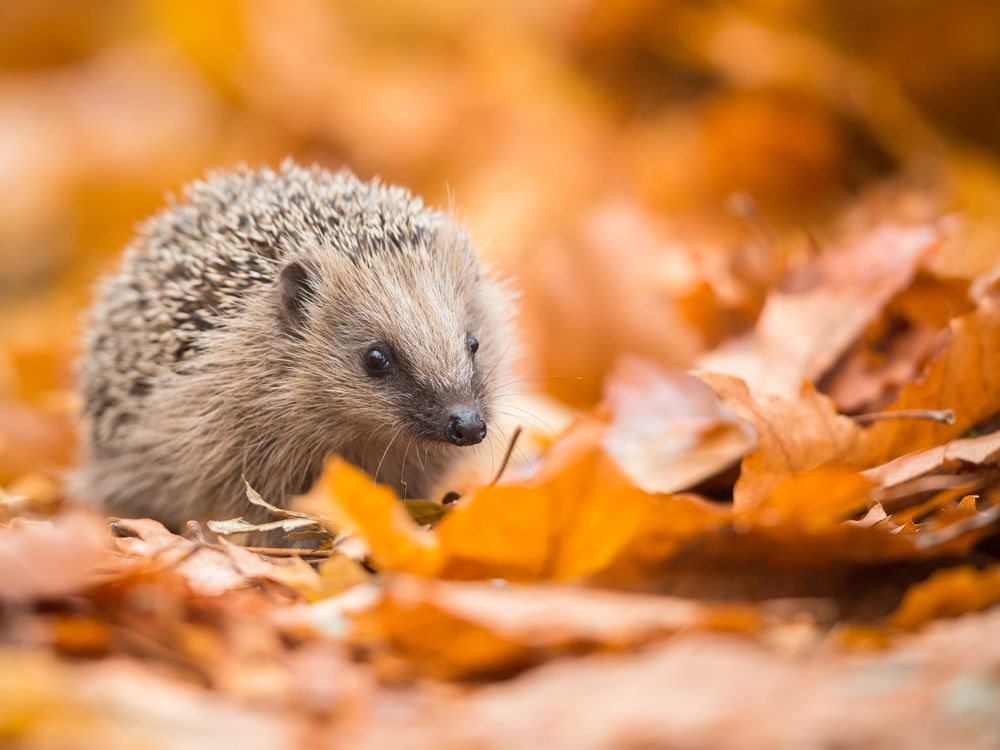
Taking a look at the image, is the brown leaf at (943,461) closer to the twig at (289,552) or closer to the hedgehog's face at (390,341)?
the hedgehog's face at (390,341)

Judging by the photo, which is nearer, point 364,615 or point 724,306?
point 364,615

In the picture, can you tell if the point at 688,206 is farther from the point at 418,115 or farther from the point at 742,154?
the point at 418,115

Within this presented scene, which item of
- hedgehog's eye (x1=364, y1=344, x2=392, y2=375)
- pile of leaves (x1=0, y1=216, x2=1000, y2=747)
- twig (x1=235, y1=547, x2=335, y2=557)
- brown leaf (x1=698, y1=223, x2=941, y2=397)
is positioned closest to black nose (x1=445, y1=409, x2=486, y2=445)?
hedgehog's eye (x1=364, y1=344, x2=392, y2=375)

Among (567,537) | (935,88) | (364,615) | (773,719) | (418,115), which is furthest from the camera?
(418,115)

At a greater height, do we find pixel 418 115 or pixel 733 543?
pixel 418 115

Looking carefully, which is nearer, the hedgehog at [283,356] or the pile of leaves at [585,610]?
the pile of leaves at [585,610]

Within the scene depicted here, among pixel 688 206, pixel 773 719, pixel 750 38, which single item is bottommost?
pixel 773 719

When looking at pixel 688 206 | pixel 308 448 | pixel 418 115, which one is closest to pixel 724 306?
pixel 308 448

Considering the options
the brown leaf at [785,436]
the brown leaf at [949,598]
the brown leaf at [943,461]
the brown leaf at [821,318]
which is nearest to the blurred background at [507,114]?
the brown leaf at [821,318]

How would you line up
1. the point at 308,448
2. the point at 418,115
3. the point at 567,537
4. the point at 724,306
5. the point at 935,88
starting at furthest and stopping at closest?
1. the point at 418,115
2. the point at 935,88
3. the point at 724,306
4. the point at 308,448
5. the point at 567,537
